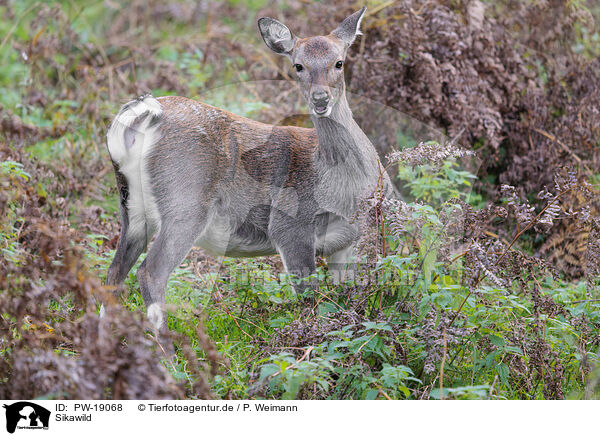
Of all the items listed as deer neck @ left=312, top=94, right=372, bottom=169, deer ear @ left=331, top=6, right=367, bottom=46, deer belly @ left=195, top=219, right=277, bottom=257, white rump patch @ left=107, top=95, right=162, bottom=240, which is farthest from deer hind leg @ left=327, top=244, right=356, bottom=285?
deer ear @ left=331, top=6, right=367, bottom=46

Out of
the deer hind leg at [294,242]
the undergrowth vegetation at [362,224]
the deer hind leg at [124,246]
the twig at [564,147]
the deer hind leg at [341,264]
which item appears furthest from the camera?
the twig at [564,147]

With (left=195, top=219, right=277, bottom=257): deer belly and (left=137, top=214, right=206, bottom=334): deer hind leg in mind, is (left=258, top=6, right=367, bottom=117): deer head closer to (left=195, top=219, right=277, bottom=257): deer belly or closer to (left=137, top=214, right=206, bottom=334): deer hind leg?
(left=195, top=219, right=277, bottom=257): deer belly

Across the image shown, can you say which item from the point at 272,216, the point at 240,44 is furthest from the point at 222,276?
the point at 240,44

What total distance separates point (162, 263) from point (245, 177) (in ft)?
3.00

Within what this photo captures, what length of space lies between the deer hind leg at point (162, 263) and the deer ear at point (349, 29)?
6.01ft

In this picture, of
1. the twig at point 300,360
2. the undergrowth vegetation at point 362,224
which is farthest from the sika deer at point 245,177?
the twig at point 300,360

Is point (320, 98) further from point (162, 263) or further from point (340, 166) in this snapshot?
point (162, 263)

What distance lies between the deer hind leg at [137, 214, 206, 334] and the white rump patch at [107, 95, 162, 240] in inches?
6.1

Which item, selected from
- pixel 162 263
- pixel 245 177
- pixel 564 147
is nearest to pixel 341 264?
pixel 245 177

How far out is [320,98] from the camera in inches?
192

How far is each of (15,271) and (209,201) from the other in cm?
161

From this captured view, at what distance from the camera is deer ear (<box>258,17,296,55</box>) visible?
207 inches

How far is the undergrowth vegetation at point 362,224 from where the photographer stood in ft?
11.7

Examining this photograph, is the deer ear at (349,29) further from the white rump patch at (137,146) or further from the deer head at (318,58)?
the white rump patch at (137,146)
